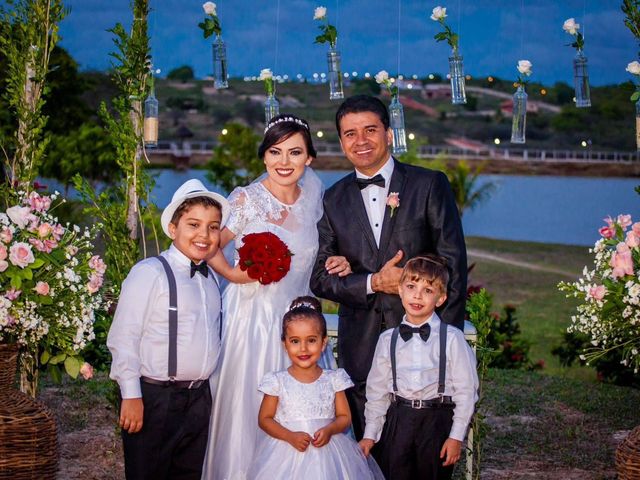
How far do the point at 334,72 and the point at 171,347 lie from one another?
132 inches

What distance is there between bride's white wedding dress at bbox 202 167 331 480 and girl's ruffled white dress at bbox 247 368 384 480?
566 mm

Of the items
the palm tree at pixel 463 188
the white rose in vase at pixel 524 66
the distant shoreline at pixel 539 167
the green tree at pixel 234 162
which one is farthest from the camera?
the distant shoreline at pixel 539 167

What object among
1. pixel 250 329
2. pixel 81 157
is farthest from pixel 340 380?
pixel 81 157

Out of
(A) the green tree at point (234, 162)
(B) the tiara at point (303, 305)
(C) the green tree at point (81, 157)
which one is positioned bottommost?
(B) the tiara at point (303, 305)

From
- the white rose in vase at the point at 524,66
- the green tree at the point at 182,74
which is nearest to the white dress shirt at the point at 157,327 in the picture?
the white rose in vase at the point at 524,66

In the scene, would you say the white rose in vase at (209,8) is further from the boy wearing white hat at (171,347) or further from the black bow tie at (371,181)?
the boy wearing white hat at (171,347)

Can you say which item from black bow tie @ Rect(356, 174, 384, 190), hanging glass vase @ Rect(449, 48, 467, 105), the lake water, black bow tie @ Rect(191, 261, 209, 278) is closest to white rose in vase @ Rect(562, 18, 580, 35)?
hanging glass vase @ Rect(449, 48, 467, 105)

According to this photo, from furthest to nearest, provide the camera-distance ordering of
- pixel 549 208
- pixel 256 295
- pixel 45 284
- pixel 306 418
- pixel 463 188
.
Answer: pixel 549 208
pixel 463 188
pixel 256 295
pixel 45 284
pixel 306 418

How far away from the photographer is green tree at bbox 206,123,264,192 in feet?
76.6

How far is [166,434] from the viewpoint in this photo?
16.4 feet

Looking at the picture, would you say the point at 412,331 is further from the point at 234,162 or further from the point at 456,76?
the point at 234,162

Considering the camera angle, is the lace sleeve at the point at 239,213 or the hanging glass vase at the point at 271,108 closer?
the lace sleeve at the point at 239,213

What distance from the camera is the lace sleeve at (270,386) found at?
17.0 feet

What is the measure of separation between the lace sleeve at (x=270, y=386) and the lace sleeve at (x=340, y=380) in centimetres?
30
